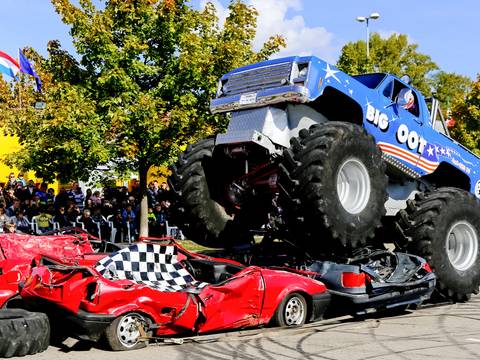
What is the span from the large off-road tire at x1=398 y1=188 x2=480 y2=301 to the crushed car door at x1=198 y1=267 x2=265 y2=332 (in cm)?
284

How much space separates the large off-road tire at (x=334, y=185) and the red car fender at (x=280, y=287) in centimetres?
46

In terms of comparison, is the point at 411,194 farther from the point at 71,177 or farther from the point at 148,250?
the point at 71,177

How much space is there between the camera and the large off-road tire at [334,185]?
295 inches

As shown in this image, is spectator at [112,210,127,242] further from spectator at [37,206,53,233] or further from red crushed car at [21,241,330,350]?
red crushed car at [21,241,330,350]

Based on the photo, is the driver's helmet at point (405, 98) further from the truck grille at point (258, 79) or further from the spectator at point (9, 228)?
the spectator at point (9, 228)

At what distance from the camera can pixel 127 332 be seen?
657 cm

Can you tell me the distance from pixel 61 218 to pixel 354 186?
9.94 m

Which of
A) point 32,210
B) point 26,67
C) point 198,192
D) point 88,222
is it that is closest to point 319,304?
point 198,192

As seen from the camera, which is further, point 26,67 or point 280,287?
point 26,67

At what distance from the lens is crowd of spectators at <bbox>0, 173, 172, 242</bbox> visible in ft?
52.2

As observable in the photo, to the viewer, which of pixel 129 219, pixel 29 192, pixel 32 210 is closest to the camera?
pixel 32 210

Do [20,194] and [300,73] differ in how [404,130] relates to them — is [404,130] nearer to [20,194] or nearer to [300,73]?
[300,73]

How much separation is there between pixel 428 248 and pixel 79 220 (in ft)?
32.1

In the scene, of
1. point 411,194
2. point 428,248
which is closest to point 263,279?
point 428,248
